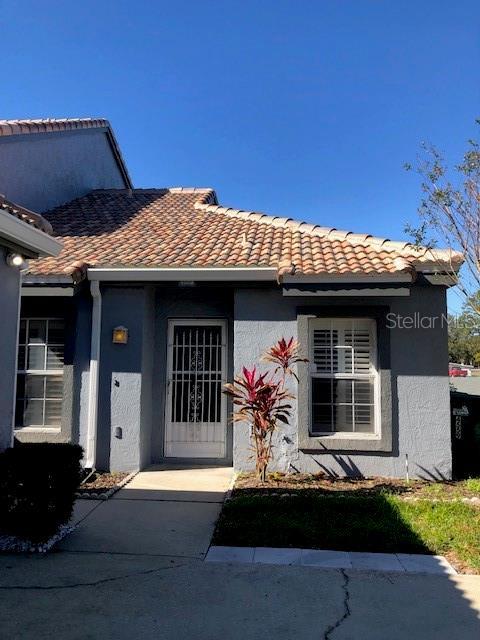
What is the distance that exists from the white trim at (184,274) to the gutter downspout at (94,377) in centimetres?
32

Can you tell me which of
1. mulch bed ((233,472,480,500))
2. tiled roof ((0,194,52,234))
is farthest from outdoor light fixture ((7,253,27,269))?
mulch bed ((233,472,480,500))

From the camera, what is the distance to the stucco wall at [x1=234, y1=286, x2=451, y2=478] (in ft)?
26.8

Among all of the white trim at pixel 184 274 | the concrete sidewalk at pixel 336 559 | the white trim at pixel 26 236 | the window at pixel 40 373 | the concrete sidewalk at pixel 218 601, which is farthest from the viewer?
the window at pixel 40 373

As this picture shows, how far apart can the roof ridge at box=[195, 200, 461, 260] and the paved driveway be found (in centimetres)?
491

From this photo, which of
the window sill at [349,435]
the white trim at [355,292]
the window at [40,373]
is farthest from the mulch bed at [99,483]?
the white trim at [355,292]

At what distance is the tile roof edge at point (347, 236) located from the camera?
315 inches

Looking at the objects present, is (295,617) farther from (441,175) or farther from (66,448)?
(441,175)

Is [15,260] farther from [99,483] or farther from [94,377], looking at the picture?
[99,483]

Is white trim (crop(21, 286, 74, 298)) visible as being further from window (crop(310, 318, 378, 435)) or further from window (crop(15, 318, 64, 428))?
window (crop(310, 318, 378, 435))

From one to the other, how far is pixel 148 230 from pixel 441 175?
6.86 meters

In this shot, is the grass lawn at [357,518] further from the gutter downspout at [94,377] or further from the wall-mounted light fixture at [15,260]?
the wall-mounted light fixture at [15,260]

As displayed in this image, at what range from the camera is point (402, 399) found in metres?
8.26

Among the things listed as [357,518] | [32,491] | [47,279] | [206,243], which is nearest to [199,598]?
[32,491]

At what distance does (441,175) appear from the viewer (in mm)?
6879
